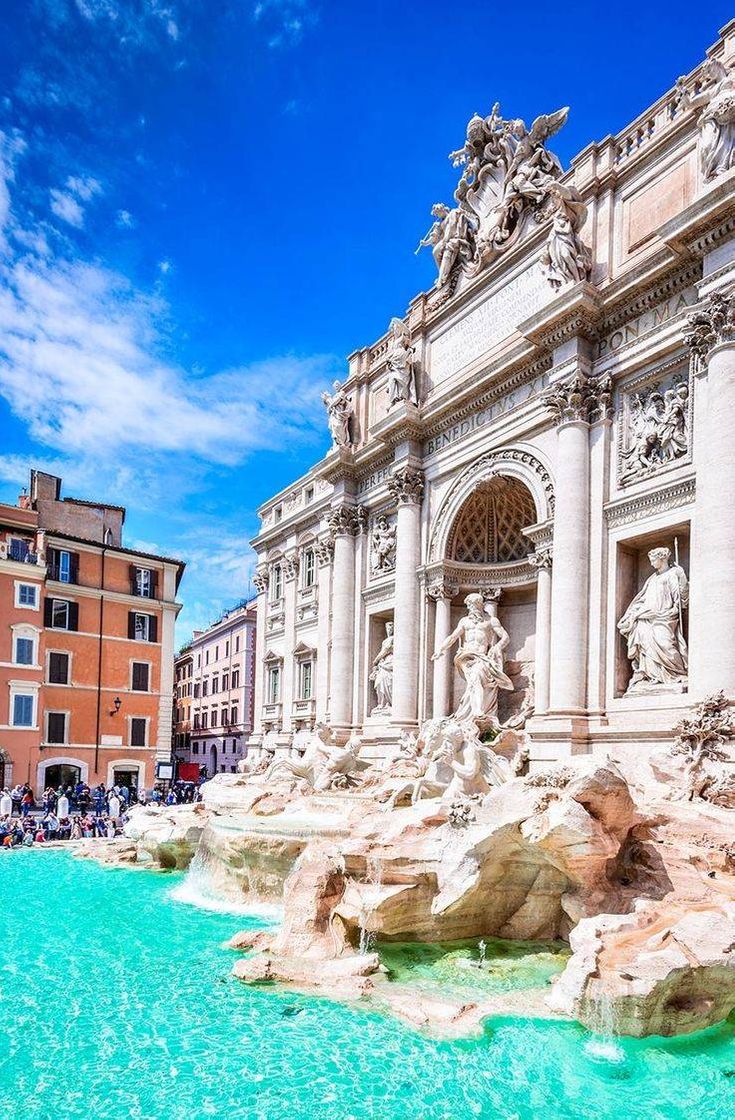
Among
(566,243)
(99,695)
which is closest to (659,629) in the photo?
(566,243)

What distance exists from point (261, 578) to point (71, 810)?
1164 centimetres

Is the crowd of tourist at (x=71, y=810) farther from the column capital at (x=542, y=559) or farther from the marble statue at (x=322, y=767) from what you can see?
the column capital at (x=542, y=559)

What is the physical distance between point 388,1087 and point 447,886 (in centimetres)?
353

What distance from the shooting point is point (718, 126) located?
47.0 feet

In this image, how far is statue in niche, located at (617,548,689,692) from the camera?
1470 centimetres

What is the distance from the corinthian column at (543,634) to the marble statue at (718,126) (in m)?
8.05

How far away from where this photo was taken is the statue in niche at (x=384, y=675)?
23562 millimetres

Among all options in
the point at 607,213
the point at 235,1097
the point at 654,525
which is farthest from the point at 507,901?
the point at 607,213

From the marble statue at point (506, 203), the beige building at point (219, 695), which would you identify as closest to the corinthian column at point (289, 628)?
the marble statue at point (506, 203)

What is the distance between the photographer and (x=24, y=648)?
32688mm

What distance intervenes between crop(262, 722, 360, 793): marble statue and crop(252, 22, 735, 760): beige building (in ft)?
9.14

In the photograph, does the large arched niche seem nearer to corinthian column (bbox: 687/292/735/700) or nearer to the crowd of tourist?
corinthian column (bbox: 687/292/735/700)

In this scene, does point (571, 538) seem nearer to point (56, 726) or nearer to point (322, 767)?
point (322, 767)

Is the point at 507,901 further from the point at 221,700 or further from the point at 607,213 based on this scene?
the point at 221,700
